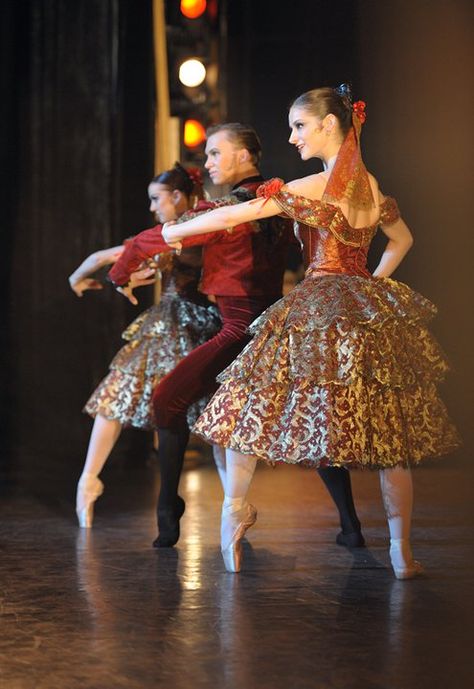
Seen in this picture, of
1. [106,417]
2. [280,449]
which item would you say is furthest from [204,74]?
[280,449]

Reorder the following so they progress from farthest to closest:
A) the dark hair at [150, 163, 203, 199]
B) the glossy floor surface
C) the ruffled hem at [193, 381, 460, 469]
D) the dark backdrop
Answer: the dark backdrop < the dark hair at [150, 163, 203, 199] < the ruffled hem at [193, 381, 460, 469] < the glossy floor surface

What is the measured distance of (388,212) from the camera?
10.5 ft

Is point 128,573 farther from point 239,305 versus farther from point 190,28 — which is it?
point 190,28

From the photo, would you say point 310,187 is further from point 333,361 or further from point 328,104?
point 333,361

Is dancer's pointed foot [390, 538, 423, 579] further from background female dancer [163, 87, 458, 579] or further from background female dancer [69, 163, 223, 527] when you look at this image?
background female dancer [69, 163, 223, 527]

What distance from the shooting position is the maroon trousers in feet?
11.3

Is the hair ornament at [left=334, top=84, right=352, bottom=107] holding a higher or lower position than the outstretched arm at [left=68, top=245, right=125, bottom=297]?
higher

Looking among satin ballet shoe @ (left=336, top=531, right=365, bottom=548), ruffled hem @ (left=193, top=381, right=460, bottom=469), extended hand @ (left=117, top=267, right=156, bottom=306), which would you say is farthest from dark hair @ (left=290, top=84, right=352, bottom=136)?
satin ballet shoe @ (left=336, top=531, right=365, bottom=548)

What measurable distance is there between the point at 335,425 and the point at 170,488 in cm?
84

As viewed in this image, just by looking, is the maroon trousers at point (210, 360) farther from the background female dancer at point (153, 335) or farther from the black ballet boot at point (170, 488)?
the background female dancer at point (153, 335)

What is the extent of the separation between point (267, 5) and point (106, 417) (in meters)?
2.76

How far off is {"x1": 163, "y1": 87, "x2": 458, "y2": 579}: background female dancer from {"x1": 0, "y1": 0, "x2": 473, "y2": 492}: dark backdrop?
2.22 meters

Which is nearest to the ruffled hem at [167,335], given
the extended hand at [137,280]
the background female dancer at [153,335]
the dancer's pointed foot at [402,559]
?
the background female dancer at [153,335]

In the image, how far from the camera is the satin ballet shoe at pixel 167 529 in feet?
11.4
